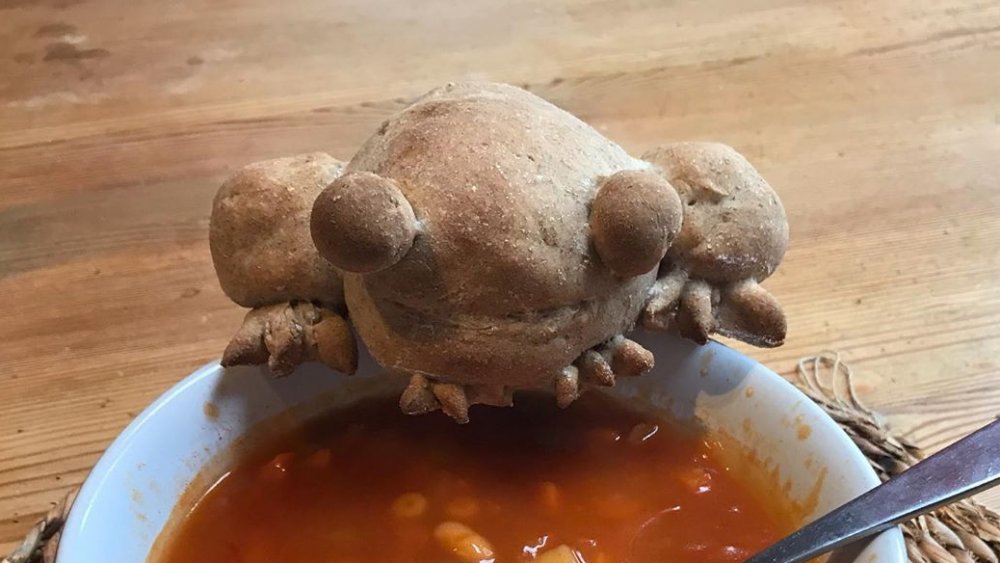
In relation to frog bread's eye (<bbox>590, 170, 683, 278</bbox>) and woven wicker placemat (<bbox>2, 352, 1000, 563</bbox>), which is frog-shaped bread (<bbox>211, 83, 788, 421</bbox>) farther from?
woven wicker placemat (<bbox>2, 352, 1000, 563</bbox>)

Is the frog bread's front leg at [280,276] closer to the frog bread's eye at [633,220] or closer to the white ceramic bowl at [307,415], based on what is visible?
the white ceramic bowl at [307,415]

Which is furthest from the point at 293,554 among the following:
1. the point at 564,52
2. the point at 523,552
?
the point at 564,52

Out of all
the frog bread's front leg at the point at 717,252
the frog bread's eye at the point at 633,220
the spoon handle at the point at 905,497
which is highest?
the frog bread's eye at the point at 633,220

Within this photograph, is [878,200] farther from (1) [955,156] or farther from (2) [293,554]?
(2) [293,554]

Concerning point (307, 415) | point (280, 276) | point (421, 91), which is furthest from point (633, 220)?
point (421, 91)

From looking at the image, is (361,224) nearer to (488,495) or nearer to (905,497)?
(488,495)

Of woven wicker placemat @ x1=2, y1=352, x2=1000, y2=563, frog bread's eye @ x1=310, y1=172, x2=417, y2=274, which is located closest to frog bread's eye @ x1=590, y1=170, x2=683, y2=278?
frog bread's eye @ x1=310, y1=172, x2=417, y2=274

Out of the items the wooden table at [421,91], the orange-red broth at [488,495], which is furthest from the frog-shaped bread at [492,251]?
the wooden table at [421,91]
